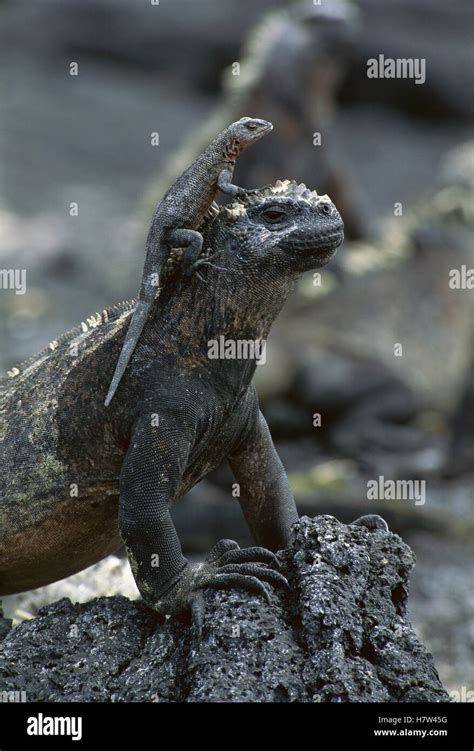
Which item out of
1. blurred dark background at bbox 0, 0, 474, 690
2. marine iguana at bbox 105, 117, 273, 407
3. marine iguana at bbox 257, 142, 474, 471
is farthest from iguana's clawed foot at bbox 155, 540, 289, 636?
marine iguana at bbox 257, 142, 474, 471

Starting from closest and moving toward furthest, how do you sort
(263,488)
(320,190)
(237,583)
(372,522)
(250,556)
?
(237,583), (250,556), (372,522), (263,488), (320,190)

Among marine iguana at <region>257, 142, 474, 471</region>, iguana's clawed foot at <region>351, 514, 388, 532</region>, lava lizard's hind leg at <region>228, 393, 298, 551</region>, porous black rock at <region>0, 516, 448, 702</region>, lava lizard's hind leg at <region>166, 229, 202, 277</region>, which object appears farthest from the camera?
marine iguana at <region>257, 142, 474, 471</region>

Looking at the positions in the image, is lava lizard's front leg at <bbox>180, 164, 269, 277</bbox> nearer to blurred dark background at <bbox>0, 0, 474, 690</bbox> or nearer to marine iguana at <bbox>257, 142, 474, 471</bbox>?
blurred dark background at <bbox>0, 0, 474, 690</bbox>

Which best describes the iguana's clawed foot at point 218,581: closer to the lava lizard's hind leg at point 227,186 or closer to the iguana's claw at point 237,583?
the iguana's claw at point 237,583

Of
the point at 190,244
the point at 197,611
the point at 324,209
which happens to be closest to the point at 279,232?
the point at 324,209

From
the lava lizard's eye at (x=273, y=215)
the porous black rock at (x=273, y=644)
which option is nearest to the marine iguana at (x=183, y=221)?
the lava lizard's eye at (x=273, y=215)

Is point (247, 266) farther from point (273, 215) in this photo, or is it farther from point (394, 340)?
point (394, 340)

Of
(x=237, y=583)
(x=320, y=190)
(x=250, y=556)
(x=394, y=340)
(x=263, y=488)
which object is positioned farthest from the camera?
(x=320, y=190)
